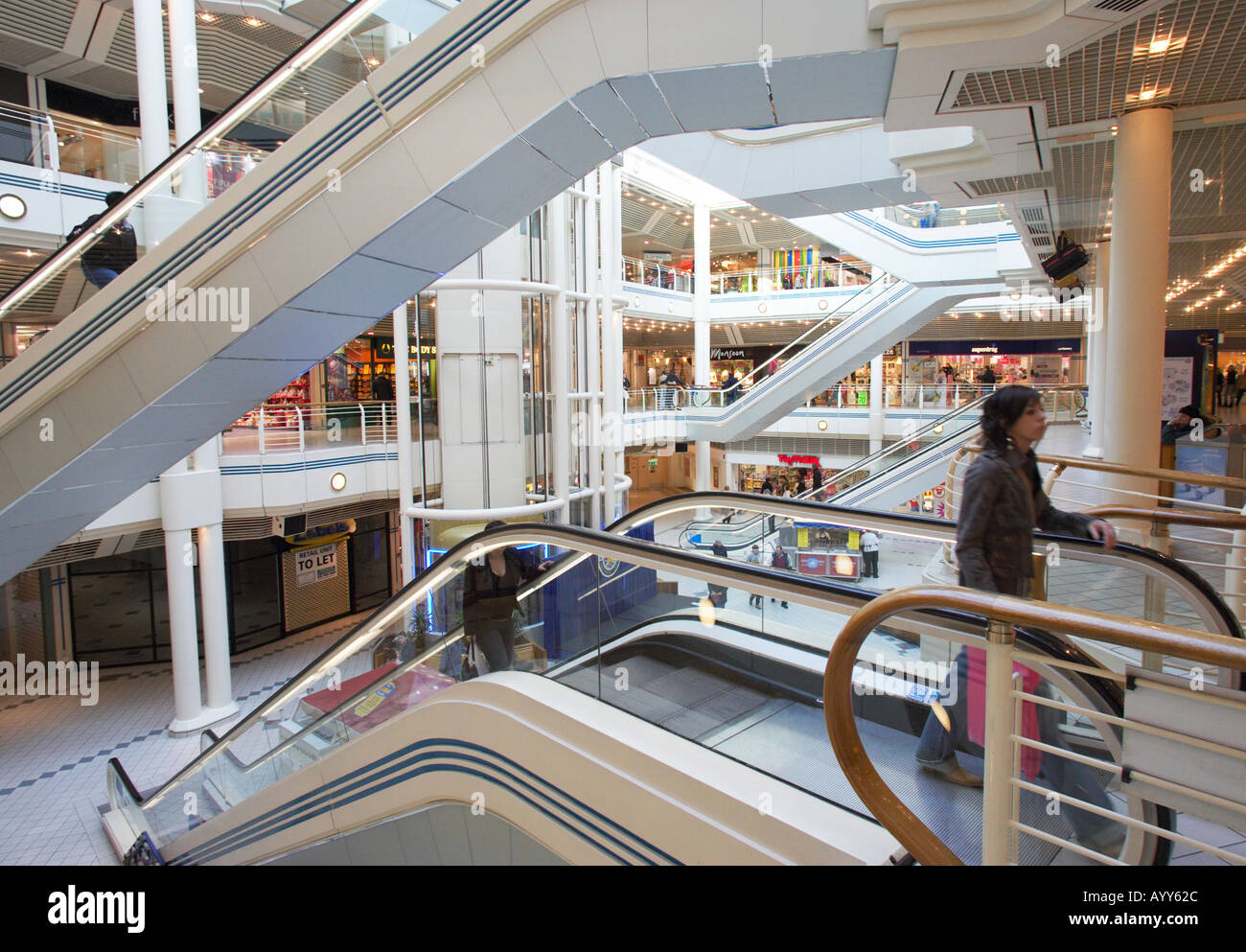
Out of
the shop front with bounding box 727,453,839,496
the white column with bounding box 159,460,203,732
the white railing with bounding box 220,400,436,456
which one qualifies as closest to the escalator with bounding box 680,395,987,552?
the shop front with bounding box 727,453,839,496

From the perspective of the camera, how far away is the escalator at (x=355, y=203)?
4.04 m

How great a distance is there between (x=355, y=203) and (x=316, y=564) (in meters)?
12.0

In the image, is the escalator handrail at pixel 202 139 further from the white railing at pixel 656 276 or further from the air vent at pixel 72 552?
the white railing at pixel 656 276

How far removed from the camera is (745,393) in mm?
18969

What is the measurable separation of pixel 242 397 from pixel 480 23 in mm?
3107

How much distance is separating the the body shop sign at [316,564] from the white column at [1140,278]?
13611 millimetres

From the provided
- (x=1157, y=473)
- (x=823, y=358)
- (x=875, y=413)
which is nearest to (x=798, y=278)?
(x=875, y=413)

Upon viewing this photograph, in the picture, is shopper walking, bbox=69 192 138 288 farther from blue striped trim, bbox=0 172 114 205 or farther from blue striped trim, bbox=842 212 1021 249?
blue striped trim, bbox=842 212 1021 249

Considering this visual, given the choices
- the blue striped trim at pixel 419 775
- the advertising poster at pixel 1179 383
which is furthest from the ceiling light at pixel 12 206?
the advertising poster at pixel 1179 383

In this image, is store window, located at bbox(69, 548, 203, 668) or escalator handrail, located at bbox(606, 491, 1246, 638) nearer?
escalator handrail, located at bbox(606, 491, 1246, 638)

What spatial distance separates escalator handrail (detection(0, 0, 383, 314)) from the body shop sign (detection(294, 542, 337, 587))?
9369 millimetres

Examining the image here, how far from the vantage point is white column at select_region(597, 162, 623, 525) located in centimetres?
977
